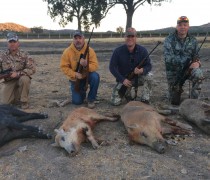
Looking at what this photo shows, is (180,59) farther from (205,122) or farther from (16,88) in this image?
(16,88)

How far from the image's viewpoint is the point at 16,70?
8.05 metres

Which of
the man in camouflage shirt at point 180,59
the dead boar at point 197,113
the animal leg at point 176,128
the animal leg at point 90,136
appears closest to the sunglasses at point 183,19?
the man in camouflage shirt at point 180,59

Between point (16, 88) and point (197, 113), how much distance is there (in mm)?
4020

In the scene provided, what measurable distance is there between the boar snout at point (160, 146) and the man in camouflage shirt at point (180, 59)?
8.69ft

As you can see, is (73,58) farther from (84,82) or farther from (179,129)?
(179,129)

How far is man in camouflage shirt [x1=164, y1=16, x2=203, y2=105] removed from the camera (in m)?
7.73

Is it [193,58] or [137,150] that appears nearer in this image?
[137,150]

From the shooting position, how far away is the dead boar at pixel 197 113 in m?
6.14

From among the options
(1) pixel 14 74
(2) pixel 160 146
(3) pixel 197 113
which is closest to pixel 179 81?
(3) pixel 197 113

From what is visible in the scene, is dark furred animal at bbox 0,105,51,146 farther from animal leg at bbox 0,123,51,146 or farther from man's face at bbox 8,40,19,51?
man's face at bbox 8,40,19,51

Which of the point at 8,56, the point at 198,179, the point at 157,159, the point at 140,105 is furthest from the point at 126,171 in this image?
the point at 8,56

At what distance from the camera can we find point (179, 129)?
612 cm

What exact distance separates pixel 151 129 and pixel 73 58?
3.01m

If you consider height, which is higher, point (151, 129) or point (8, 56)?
point (8, 56)
